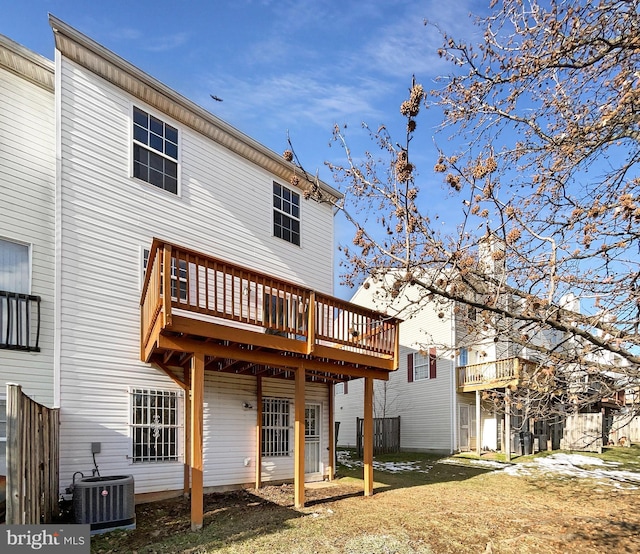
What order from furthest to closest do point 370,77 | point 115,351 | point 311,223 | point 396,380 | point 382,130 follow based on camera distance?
point 396,380
point 311,223
point 115,351
point 370,77
point 382,130

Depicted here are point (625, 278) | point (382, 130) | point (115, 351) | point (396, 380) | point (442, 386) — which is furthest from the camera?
point (396, 380)

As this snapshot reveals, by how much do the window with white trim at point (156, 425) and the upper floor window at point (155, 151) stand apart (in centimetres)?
408

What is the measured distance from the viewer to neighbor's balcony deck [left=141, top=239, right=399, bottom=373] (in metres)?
6.45

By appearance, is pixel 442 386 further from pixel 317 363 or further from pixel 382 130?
pixel 382 130

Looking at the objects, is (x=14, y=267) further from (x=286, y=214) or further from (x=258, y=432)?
(x=286, y=214)

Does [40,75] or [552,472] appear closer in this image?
[40,75]

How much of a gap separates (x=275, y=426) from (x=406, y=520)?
4203 mm

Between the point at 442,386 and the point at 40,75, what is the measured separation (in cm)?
1612

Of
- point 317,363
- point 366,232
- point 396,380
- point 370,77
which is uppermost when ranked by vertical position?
point 370,77

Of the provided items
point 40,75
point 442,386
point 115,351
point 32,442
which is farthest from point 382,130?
point 442,386

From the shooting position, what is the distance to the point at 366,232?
5199mm

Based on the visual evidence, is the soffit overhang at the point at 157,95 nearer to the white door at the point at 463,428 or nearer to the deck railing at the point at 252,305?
the deck railing at the point at 252,305

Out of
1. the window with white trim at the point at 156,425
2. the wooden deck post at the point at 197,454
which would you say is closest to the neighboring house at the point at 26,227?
the window with white trim at the point at 156,425

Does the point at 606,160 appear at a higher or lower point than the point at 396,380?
higher
